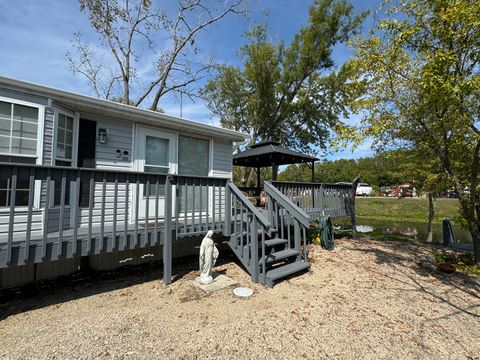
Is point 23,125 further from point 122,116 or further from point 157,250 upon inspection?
point 157,250

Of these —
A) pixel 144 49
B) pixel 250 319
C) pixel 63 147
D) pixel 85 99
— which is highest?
pixel 144 49

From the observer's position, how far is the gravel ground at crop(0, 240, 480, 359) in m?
2.56

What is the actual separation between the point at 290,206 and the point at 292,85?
13811mm

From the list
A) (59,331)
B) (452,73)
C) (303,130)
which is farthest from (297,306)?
(303,130)

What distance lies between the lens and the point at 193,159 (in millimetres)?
6492

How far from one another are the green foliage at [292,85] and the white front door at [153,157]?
11.7m

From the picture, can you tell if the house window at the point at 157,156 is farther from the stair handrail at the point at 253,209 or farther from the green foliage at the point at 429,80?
the green foliage at the point at 429,80

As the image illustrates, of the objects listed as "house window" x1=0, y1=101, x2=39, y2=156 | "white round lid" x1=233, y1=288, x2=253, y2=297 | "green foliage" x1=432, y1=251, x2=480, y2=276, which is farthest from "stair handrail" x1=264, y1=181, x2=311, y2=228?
"house window" x1=0, y1=101, x2=39, y2=156

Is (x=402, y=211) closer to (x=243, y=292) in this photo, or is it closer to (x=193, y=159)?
(x=193, y=159)

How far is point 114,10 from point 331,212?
15.3 meters

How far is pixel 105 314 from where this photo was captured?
3.22 meters

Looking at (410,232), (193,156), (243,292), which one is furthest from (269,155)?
(410,232)

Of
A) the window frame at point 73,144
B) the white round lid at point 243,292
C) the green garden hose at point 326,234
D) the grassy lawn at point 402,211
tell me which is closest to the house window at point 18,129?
the window frame at point 73,144

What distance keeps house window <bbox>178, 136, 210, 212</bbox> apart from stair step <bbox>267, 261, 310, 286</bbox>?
96.1 inches
